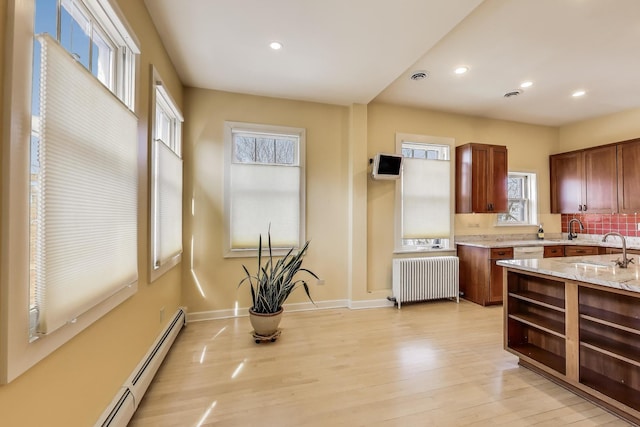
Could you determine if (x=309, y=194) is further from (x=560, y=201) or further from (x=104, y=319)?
(x=560, y=201)

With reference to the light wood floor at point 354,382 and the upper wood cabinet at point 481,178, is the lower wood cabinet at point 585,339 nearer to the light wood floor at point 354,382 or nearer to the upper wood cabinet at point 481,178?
the light wood floor at point 354,382

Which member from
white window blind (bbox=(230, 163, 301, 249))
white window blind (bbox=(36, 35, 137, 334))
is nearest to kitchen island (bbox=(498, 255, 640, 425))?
white window blind (bbox=(230, 163, 301, 249))

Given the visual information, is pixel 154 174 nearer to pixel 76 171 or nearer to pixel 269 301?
pixel 76 171

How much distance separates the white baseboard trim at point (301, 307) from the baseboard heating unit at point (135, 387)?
0.75m

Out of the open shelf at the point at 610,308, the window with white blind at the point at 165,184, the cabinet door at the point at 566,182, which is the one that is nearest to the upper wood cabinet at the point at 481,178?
the cabinet door at the point at 566,182

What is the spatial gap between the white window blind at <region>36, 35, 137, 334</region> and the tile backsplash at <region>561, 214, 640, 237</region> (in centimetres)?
675

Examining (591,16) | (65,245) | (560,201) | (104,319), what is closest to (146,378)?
(104,319)

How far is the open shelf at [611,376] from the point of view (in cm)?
185

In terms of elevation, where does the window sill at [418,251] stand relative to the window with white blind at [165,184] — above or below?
below

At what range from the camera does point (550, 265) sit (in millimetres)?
2330

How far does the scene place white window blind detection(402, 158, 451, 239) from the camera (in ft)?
14.3

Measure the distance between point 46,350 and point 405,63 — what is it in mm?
3399

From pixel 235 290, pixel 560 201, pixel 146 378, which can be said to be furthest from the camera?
pixel 560 201

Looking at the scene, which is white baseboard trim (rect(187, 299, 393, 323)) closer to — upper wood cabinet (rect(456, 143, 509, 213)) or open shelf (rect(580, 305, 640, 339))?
upper wood cabinet (rect(456, 143, 509, 213))
